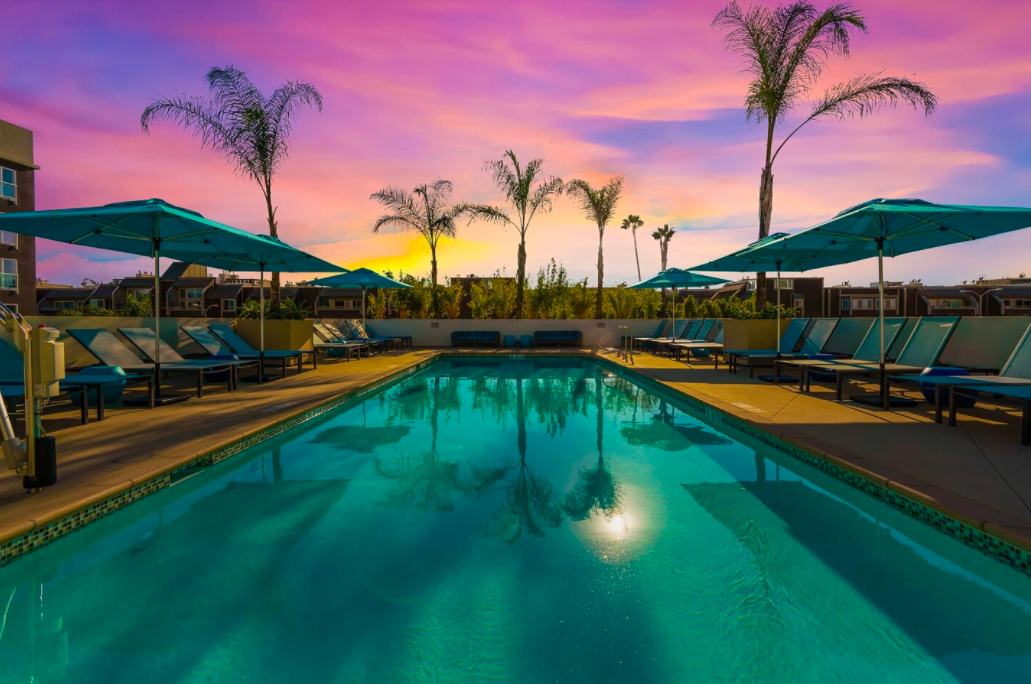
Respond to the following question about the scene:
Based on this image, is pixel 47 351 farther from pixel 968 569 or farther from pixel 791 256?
pixel 791 256

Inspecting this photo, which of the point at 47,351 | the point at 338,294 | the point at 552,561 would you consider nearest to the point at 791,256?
the point at 552,561

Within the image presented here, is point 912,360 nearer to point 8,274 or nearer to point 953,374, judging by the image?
point 953,374

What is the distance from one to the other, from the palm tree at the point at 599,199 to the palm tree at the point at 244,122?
9.74 metres

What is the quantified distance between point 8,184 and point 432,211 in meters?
19.9

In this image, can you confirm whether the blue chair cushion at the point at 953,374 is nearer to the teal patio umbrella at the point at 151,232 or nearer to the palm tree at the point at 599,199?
the teal patio umbrella at the point at 151,232

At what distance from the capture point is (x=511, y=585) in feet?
8.85

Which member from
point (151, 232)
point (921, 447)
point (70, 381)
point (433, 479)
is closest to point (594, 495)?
point (433, 479)

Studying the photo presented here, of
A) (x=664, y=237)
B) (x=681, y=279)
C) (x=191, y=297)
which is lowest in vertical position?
(x=681, y=279)

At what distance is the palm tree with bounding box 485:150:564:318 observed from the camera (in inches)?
741

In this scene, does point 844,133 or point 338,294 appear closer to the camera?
point 844,133

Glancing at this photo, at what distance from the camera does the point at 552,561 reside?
9.74ft

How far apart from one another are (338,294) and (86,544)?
40527mm

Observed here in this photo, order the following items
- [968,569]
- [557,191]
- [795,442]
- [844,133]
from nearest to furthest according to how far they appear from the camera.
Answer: [968,569] < [795,442] < [844,133] < [557,191]

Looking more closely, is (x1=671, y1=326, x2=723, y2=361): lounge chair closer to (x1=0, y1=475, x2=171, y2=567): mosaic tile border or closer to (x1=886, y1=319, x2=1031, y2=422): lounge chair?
(x1=886, y1=319, x2=1031, y2=422): lounge chair
